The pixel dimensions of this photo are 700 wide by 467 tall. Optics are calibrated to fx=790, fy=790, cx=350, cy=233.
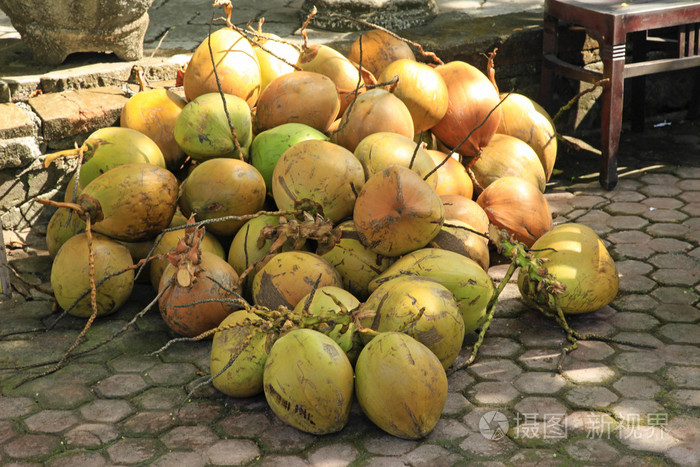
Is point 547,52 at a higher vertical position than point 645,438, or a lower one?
higher

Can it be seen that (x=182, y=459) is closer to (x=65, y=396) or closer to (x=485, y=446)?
(x=65, y=396)

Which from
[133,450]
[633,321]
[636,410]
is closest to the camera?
[133,450]

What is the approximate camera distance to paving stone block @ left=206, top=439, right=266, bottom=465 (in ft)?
8.38

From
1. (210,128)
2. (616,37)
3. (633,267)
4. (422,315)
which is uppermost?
(616,37)

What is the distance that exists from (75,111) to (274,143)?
1.17m

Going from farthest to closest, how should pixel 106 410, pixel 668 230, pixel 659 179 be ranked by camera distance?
pixel 659 179 → pixel 668 230 → pixel 106 410

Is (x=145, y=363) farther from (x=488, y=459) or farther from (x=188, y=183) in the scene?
(x=488, y=459)

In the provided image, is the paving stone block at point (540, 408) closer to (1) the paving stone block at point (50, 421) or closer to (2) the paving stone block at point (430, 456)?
(2) the paving stone block at point (430, 456)

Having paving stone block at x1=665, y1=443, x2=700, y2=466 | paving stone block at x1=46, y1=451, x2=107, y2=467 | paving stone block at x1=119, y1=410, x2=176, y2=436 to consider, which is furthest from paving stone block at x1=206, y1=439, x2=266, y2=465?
paving stone block at x1=665, y1=443, x2=700, y2=466

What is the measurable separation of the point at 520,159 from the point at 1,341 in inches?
106

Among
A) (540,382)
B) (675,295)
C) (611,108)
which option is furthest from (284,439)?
(611,108)

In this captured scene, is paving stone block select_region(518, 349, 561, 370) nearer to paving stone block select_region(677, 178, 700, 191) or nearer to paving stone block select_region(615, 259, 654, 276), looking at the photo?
paving stone block select_region(615, 259, 654, 276)

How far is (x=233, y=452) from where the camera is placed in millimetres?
2594

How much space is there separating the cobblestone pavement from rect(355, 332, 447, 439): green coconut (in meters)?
0.08
